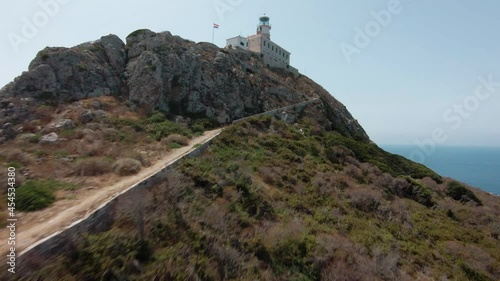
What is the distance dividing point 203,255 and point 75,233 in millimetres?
3969

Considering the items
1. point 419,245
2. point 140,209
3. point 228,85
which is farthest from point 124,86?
point 419,245

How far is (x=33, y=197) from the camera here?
9.73 meters

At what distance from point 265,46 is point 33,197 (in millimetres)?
55515

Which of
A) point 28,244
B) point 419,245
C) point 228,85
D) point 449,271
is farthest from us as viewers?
point 228,85

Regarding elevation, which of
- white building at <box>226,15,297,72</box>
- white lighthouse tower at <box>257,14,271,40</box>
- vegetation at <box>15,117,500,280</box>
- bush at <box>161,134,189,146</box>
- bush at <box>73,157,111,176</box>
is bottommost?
vegetation at <box>15,117,500,280</box>

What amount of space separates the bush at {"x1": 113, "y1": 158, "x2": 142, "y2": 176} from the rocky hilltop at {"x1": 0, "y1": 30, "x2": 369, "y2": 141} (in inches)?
530

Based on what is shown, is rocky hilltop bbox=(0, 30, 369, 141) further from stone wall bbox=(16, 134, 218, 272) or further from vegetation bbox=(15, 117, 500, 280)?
stone wall bbox=(16, 134, 218, 272)

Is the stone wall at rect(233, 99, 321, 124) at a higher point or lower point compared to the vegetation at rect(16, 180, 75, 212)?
higher

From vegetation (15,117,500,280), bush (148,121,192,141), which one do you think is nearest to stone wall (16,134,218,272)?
vegetation (15,117,500,280)

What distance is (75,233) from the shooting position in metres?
7.83

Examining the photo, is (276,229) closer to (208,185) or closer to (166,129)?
(208,185)

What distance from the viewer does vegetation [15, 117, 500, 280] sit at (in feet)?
27.9

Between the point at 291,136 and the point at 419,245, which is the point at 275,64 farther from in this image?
the point at 419,245

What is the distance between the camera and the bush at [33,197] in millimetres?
9383
